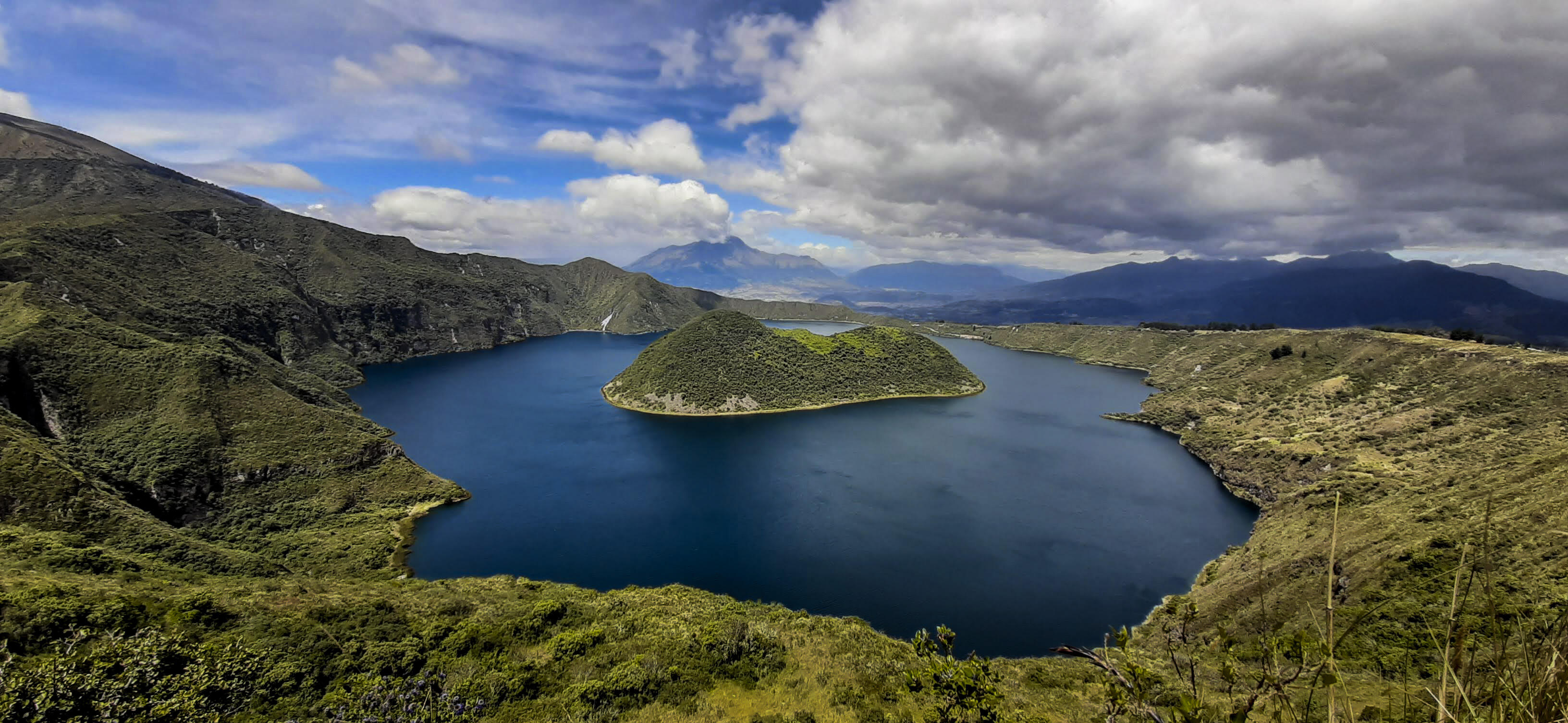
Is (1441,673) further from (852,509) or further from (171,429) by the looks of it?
(171,429)

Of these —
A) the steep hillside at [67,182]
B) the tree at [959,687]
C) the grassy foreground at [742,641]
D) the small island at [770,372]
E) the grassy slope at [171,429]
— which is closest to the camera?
the grassy foreground at [742,641]

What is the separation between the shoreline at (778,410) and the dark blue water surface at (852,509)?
4.97 ft

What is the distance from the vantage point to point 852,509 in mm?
62844

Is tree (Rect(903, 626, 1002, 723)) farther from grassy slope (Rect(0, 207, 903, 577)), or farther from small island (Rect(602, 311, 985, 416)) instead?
small island (Rect(602, 311, 985, 416))

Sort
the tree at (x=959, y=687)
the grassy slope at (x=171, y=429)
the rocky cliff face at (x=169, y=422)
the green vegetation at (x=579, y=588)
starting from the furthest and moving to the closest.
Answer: the grassy slope at (x=171, y=429) → the rocky cliff face at (x=169, y=422) → the green vegetation at (x=579, y=588) → the tree at (x=959, y=687)

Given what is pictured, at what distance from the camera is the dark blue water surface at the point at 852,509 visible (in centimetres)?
4744

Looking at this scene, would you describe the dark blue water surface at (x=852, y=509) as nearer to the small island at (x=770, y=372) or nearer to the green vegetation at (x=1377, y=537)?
the small island at (x=770, y=372)

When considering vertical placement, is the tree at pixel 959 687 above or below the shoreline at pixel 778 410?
above

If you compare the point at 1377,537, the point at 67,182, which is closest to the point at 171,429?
the point at 1377,537

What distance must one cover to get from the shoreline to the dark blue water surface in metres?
1.51

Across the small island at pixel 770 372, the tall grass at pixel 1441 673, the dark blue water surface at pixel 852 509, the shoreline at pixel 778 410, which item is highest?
the tall grass at pixel 1441 673

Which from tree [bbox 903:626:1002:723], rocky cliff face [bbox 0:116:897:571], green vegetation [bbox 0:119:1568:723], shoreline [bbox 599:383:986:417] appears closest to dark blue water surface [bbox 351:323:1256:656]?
shoreline [bbox 599:383:986:417]

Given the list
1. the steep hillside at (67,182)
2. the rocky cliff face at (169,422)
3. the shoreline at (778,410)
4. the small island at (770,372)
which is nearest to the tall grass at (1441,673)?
the rocky cliff face at (169,422)

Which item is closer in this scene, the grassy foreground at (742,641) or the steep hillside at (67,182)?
the grassy foreground at (742,641)
